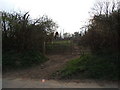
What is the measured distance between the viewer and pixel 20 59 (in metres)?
13.4

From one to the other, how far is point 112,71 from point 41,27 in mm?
8263

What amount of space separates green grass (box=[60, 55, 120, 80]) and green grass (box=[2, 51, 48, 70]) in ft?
11.7

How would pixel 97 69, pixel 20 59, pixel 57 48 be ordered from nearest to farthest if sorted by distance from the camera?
pixel 97 69 → pixel 20 59 → pixel 57 48

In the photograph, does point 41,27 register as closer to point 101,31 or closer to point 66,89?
point 101,31

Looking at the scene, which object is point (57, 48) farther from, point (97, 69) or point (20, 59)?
point (97, 69)

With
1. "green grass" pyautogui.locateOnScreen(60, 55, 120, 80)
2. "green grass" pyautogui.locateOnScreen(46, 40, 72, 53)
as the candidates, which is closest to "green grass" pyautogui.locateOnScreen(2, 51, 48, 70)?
"green grass" pyautogui.locateOnScreen(60, 55, 120, 80)

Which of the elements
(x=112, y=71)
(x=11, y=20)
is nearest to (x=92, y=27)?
(x=112, y=71)

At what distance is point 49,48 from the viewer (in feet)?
63.1

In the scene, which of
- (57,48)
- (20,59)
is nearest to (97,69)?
(20,59)

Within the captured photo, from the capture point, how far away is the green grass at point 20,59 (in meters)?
12.8

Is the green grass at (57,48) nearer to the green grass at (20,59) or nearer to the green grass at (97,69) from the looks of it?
the green grass at (20,59)

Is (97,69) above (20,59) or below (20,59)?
below

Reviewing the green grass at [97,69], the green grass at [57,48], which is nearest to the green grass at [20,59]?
the green grass at [97,69]

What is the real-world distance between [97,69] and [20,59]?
19.6 ft
